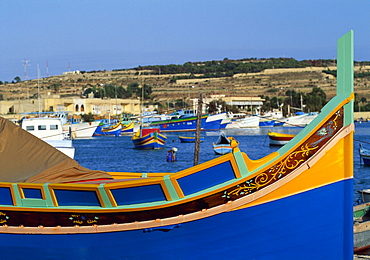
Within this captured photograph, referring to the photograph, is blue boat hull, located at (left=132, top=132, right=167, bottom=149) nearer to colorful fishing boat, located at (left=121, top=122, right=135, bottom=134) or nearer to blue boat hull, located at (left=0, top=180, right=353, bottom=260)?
colorful fishing boat, located at (left=121, top=122, right=135, bottom=134)

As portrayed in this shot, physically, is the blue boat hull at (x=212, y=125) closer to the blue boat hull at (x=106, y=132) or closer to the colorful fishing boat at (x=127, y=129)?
the colorful fishing boat at (x=127, y=129)

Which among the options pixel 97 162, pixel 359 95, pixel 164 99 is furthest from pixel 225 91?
pixel 97 162

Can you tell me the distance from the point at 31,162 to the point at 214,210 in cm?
416

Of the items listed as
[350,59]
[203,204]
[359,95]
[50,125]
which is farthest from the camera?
[359,95]

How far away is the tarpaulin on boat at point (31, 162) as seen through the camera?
36.4ft

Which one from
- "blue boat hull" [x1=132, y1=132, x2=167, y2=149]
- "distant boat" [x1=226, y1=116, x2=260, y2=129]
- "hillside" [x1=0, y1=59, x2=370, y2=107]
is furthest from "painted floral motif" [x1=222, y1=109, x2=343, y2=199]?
"hillside" [x1=0, y1=59, x2=370, y2=107]

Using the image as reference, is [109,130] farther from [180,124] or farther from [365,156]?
[365,156]

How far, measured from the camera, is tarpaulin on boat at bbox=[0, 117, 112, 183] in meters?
11.1

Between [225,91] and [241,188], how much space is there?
15439 centimetres

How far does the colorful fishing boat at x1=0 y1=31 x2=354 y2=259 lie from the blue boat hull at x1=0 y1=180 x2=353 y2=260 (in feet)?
0.05

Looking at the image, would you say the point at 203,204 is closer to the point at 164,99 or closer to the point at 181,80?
the point at 164,99

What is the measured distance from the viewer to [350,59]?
10008mm

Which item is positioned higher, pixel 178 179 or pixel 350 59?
pixel 350 59

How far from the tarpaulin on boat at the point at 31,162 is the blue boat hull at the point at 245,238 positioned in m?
1.61
